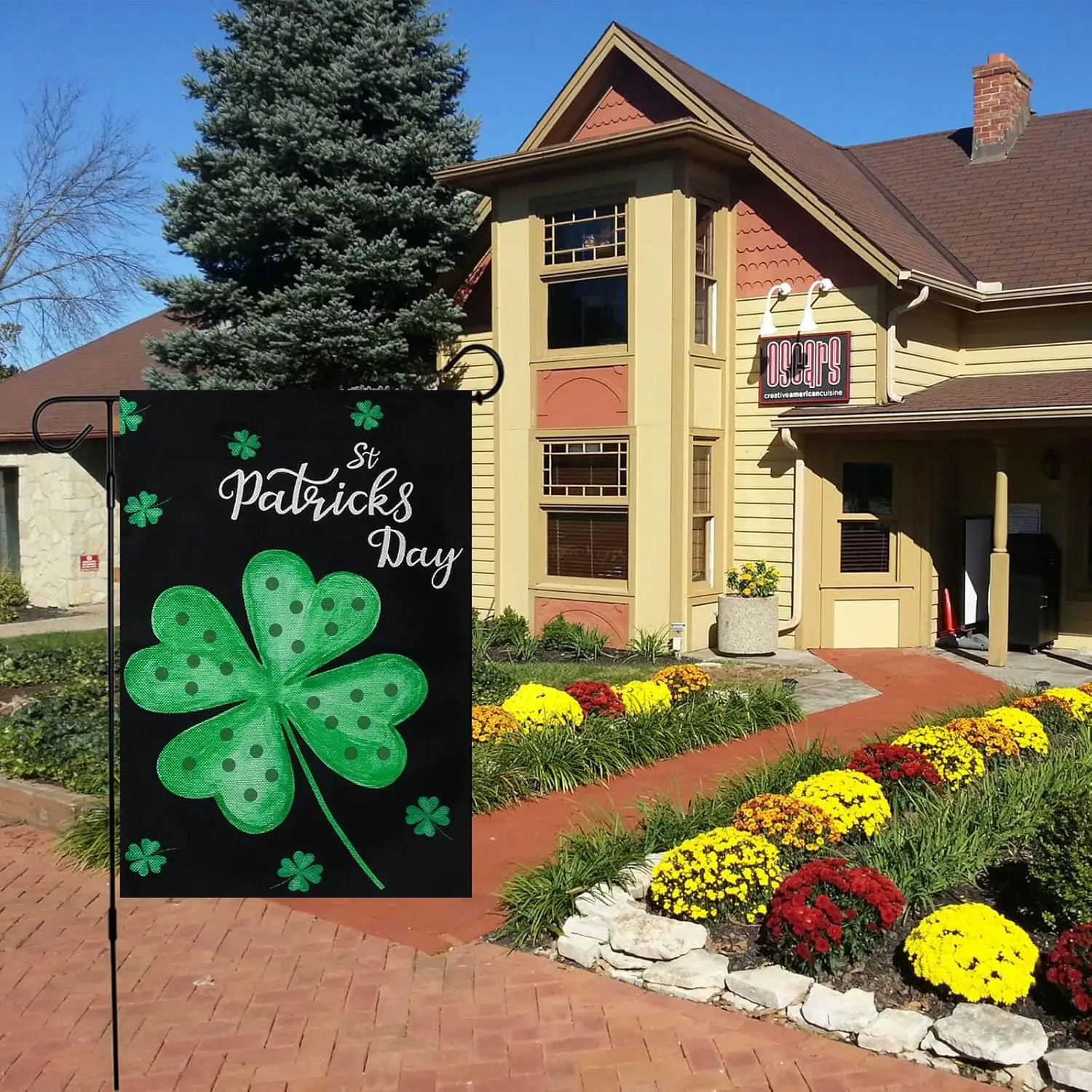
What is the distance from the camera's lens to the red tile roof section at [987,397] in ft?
40.4

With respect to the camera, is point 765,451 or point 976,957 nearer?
point 976,957

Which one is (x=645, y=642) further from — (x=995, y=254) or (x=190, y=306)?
(x=190, y=306)

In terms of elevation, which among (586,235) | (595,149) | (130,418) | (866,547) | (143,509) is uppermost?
(595,149)

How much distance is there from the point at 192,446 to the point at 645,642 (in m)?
10.1

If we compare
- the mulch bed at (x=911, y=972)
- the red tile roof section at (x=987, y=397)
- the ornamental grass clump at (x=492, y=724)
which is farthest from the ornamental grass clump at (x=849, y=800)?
the red tile roof section at (x=987, y=397)

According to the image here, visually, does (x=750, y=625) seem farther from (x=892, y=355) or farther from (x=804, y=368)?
(x=892, y=355)

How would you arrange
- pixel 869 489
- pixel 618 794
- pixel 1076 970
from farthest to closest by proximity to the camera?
pixel 869 489 < pixel 618 794 < pixel 1076 970

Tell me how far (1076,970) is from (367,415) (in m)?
3.44

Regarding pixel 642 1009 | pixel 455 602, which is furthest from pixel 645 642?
pixel 455 602

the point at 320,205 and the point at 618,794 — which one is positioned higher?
the point at 320,205

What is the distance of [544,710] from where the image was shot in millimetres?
9062

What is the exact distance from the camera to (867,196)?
53.3ft

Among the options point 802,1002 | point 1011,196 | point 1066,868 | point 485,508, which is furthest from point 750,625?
point 802,1002

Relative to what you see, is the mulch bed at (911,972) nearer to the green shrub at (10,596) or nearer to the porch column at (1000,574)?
the porch column at (1000,574)
